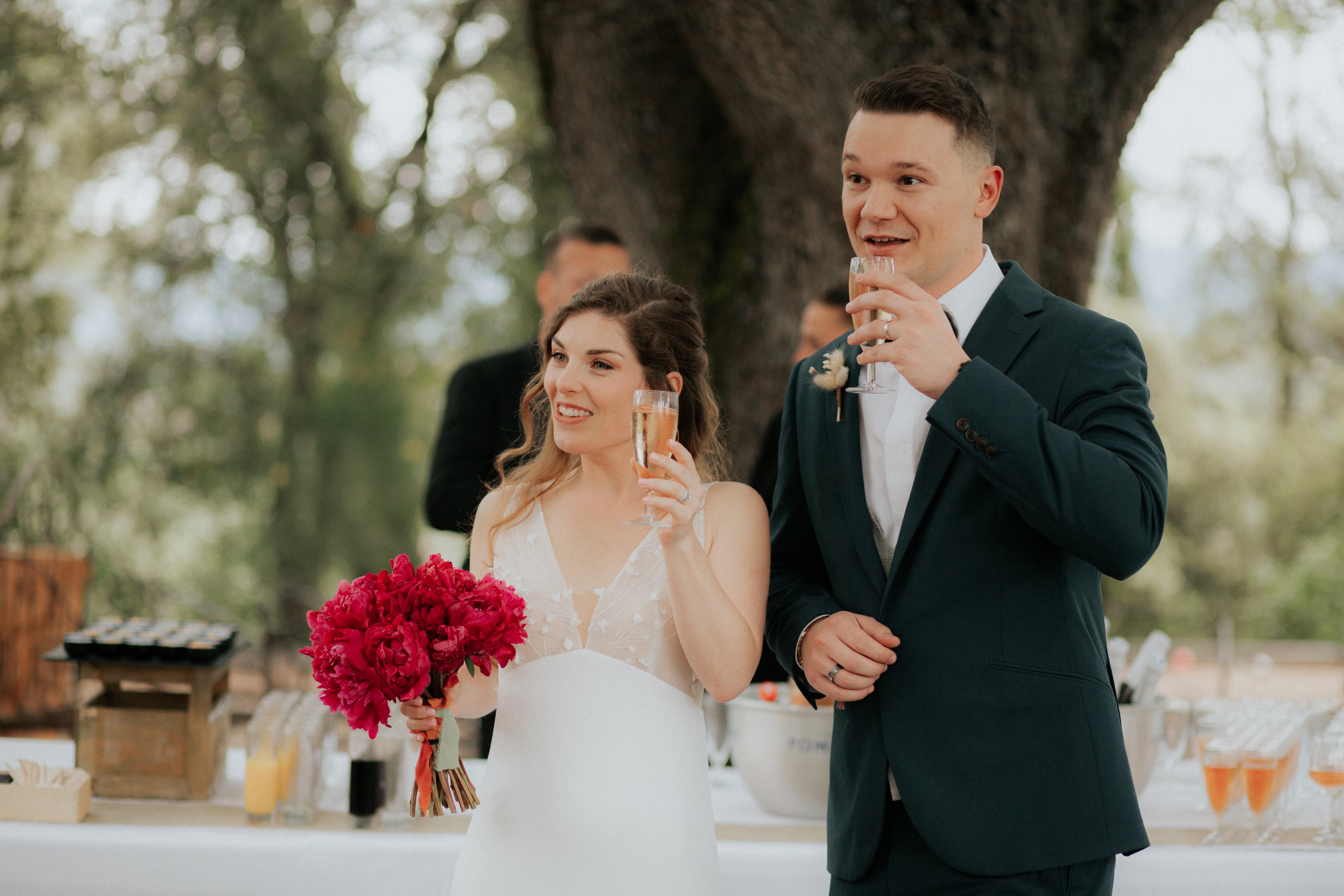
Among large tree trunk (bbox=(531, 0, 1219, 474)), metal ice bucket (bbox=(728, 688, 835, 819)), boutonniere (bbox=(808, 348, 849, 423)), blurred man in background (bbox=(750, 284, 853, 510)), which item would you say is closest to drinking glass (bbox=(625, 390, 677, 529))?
boutonniere (bbox=(808, 348, 849, 423))

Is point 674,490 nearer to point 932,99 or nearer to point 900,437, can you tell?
point 900,437

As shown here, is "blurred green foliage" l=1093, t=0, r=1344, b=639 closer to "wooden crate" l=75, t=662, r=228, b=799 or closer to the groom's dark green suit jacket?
the groom's dark green suit jacket

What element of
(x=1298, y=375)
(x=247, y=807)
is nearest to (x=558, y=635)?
(x=247, y=807)

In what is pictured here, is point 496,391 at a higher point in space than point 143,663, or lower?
higher

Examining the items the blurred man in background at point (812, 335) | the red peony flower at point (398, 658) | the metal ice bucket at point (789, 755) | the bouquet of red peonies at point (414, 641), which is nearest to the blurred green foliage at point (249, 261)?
the blurred man in background at point (812, 335)

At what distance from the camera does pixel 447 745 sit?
254cm

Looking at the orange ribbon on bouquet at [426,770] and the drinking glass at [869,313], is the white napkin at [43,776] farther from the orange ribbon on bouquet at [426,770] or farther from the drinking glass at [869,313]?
the drinking glass at [869,313]

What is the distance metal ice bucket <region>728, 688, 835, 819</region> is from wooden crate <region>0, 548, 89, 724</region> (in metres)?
4.39

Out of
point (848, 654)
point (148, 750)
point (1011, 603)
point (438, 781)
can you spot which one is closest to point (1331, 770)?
point (1011, 603)

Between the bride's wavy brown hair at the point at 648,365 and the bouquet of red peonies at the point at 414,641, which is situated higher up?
the bride's wavy brown hair at the point at 648,365

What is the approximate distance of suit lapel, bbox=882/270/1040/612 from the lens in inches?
77.0

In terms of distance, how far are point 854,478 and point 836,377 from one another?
20 cm

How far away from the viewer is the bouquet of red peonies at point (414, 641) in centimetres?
201

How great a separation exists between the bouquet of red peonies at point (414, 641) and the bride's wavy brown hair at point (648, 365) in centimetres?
43
